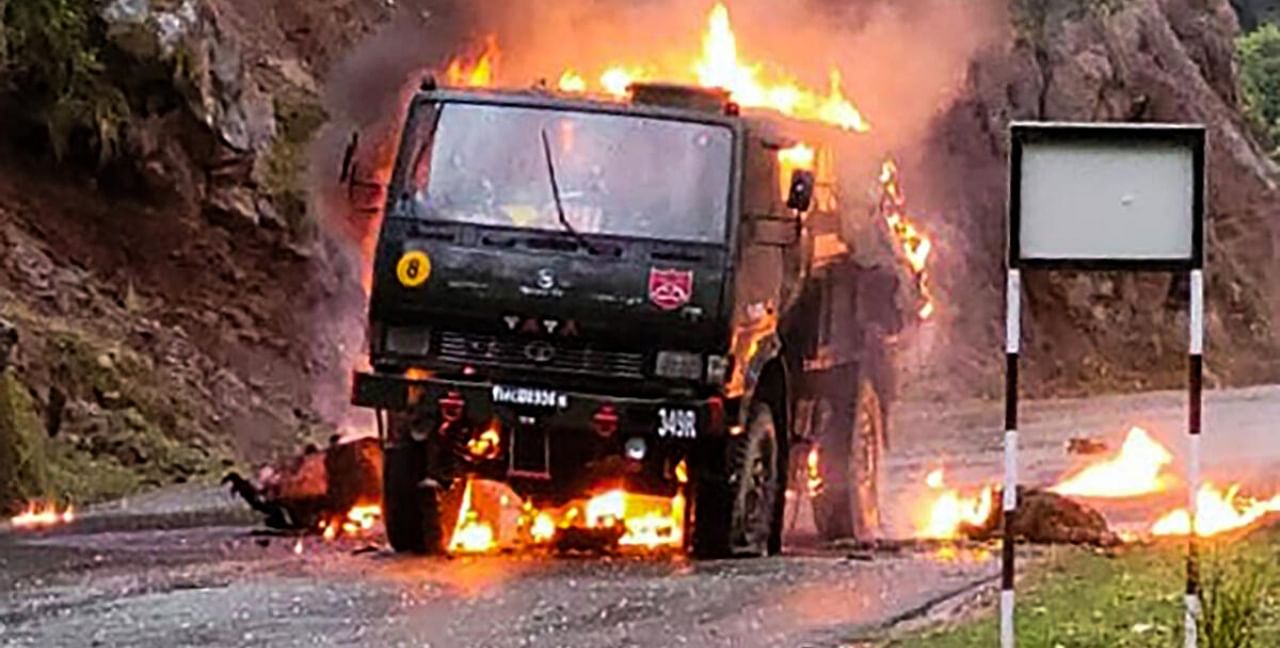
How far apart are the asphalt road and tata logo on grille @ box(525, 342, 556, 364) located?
3.86 ft

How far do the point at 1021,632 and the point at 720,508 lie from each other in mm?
4737

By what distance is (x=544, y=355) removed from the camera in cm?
1569

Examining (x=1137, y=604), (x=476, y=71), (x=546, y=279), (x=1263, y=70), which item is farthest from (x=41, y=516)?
(x=1263, y=70)

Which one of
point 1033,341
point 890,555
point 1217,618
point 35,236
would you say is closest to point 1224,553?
point 890,555

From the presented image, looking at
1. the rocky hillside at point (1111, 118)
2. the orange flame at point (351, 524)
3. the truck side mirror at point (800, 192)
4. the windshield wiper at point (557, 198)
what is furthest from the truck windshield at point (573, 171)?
the rocky hillside at point (1111, 118)

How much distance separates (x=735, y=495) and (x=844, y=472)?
3.08 metres

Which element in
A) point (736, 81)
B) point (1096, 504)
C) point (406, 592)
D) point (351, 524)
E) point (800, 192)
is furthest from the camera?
point (1096, 504)

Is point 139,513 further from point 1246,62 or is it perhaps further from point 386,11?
point 1246,62

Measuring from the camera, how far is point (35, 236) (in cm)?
2556

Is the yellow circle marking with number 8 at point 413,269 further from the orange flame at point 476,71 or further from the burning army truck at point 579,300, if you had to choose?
the orange flame at point 476,71

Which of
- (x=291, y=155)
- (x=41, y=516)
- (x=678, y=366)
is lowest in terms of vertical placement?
(x=41, y=516)

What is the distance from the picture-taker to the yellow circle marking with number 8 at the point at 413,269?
15562 millimetres

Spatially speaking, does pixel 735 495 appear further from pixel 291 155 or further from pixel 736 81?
pixel 291 155

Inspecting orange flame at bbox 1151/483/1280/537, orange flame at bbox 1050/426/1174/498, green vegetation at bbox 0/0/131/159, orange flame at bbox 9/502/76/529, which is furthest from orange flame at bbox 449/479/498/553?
green vegetation at bbox 0/0/131/159
